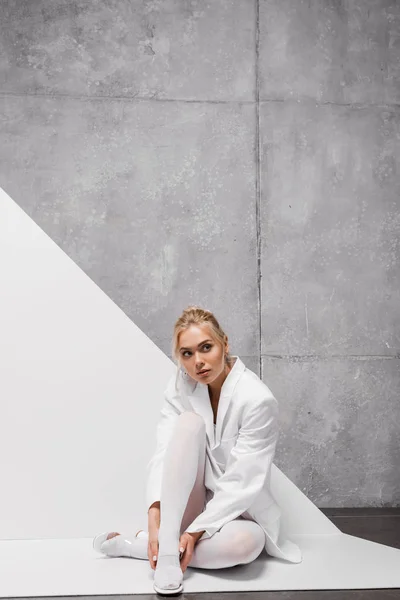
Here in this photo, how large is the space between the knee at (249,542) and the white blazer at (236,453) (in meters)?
0.06

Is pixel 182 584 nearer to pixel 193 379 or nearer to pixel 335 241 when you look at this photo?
pixel 193 379

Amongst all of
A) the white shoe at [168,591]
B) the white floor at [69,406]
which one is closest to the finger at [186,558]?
the white shoe at [168,591]

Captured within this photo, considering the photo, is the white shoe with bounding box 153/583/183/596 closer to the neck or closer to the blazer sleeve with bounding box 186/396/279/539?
the blazer sleeve with bounding box 186/396/279/539

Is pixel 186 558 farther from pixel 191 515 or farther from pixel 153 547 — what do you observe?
pixel 191 515

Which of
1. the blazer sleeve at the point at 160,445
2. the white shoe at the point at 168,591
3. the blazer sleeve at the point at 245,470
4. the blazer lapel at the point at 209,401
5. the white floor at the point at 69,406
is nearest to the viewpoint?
the white shoe at the point at 168,591

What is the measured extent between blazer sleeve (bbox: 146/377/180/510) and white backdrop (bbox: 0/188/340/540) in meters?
0.38

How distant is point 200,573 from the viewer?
87.1 inches

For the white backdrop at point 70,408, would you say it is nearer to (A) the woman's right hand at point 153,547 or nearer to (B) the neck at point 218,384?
(B) the neck at point 218,384

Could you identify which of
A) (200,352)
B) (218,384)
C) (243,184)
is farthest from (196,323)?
(243,184)

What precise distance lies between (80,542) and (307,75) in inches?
91.9

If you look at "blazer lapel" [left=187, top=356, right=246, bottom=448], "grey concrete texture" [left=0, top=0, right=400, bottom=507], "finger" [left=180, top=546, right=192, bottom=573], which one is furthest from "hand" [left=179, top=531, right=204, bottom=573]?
"grey concrete texture" [left=0, top=0, right=400, bottom=507]

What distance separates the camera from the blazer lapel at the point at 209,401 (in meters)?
2.50

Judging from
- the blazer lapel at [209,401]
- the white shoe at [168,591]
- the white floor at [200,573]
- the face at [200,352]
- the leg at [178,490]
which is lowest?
the white floor at [200,573]

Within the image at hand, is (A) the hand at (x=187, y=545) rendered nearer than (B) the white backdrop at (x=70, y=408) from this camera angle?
Yes
